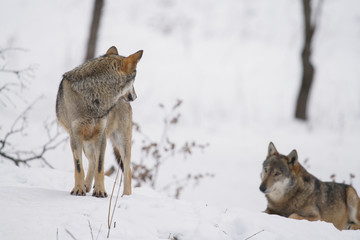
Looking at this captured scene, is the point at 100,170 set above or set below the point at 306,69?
below

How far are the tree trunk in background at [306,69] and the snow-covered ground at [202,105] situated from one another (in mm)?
552

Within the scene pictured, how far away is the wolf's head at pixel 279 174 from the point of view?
17.4ft

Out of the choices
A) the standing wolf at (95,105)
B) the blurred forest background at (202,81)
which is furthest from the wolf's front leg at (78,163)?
the blurred forest background at (202,81)

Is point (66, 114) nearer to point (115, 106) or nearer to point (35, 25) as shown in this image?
point (115, 106)

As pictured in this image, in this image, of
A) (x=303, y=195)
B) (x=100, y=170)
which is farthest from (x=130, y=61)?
(x=303, y=195)

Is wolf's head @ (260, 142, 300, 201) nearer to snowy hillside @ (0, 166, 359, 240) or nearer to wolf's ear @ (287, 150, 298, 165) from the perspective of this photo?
wolf's ear @ (287, 150, 298, 165)

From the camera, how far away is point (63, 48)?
1677cm

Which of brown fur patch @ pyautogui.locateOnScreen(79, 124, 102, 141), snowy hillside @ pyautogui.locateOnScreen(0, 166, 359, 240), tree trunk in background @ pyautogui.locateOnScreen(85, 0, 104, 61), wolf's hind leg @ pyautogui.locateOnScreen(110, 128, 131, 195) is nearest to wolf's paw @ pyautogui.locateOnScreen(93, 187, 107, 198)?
snowy hillside @ pyautogui.locateOnScreen(0, 166, 359, 240)

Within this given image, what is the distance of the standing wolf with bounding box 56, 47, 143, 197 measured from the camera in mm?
3736

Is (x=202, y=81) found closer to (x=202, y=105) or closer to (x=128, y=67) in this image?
(x=202, y=105)

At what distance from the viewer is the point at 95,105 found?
3.82 meters

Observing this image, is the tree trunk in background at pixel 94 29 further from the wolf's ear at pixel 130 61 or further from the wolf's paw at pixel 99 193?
the wolf's paw at pixel 99 193

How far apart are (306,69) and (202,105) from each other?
4.25 meters

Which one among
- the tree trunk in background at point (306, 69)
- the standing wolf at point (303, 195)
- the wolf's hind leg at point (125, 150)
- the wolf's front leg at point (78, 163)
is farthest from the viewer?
the tree trunk in background at point (306, 69)
